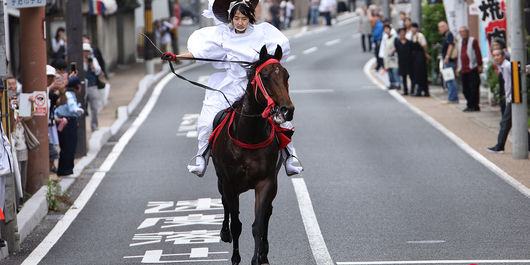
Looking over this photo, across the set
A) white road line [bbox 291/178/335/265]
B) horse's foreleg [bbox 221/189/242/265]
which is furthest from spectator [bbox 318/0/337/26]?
horse's foreleg [bbox 221/189/242/265]

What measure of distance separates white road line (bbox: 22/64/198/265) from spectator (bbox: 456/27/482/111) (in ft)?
28.2

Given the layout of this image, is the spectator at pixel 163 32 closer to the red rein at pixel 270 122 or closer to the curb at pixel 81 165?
the curb at pixel 81 165

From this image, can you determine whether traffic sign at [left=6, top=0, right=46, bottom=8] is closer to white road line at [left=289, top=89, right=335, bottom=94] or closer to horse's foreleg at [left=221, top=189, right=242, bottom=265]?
horse's foreleg at [left=221, top=189, right=242, bottom=265]

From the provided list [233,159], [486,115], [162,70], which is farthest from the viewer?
[162,70]

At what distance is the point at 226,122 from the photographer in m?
7.40

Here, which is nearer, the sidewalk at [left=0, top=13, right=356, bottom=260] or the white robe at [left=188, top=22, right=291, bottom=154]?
the white robe at [left=188, top=22, right=291, bottom=154]

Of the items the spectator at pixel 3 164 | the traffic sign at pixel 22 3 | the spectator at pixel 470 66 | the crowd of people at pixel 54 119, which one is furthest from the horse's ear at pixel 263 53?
the spectator at pixel 470 66

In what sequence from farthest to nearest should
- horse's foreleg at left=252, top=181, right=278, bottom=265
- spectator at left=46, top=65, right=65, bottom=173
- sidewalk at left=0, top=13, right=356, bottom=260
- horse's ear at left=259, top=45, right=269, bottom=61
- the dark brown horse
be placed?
spectator at left=46, top=65, right=65, bottom=173 → sidewalk at left=0, top=13, right=356, bottom=260 → horse's foreleg at left=252, top=181, right=278, bottom=265 → the dark brown horse → horse's ear at left=259, top=45, right=269, bottom=61

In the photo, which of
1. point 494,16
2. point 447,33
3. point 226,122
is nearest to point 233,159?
point 226,122

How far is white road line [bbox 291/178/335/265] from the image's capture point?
7993 mm

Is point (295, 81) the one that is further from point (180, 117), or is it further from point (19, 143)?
point (19, 143)

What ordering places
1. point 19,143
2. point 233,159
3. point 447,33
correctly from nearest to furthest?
point 233,159
point 19,143
point 447,33

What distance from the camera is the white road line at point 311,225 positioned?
26.2 feet

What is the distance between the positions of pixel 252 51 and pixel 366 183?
525 centimetres
